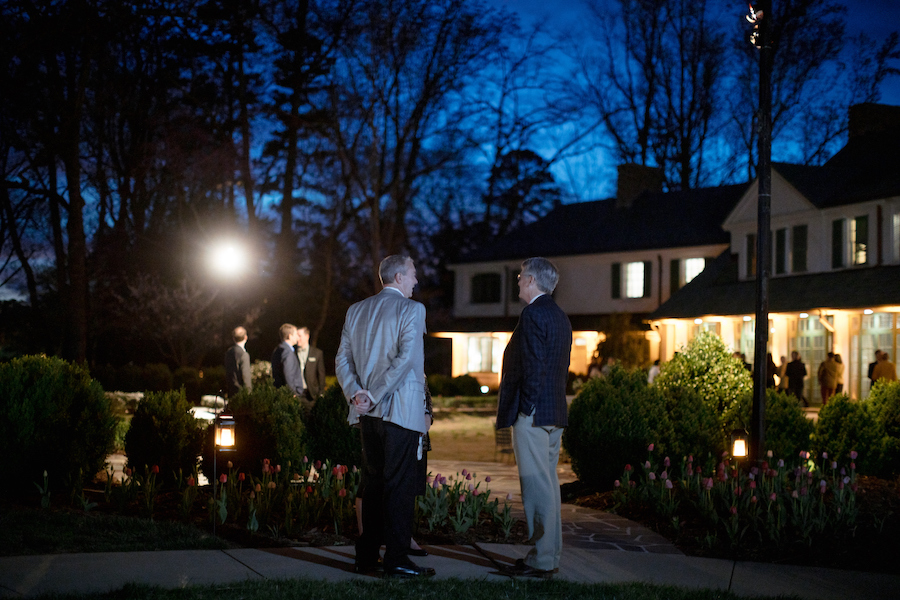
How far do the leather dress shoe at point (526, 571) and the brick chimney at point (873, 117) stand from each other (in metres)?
26.4

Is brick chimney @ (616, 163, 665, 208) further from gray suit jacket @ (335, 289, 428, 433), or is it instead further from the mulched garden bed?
gray suit jacket @ (335, 289, 428, 433)

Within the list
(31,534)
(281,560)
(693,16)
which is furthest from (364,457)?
(693,16)

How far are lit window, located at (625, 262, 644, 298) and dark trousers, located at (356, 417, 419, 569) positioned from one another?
30.4 m

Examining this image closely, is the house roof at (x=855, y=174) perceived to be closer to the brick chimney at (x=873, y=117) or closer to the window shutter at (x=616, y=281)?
the brick chimney at (x=873, y=117)

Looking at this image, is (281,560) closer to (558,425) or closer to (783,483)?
(558,425)

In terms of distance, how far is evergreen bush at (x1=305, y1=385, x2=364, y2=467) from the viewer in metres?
9.64

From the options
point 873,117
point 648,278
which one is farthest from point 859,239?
point 648,278

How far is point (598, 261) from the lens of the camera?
36.5m

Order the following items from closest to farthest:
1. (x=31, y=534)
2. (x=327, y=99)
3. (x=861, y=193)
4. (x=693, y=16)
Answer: (x=31, y=534) → (x=861, y=193) → (x=327, y=99) → (x=693, y=16)

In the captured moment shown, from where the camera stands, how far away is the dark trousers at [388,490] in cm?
559

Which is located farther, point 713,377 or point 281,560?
point 713,377

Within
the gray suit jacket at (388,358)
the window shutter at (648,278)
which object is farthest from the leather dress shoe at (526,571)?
the window shutter at (648,278)

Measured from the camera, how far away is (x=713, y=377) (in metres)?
11.9

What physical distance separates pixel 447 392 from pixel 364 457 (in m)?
30.2
